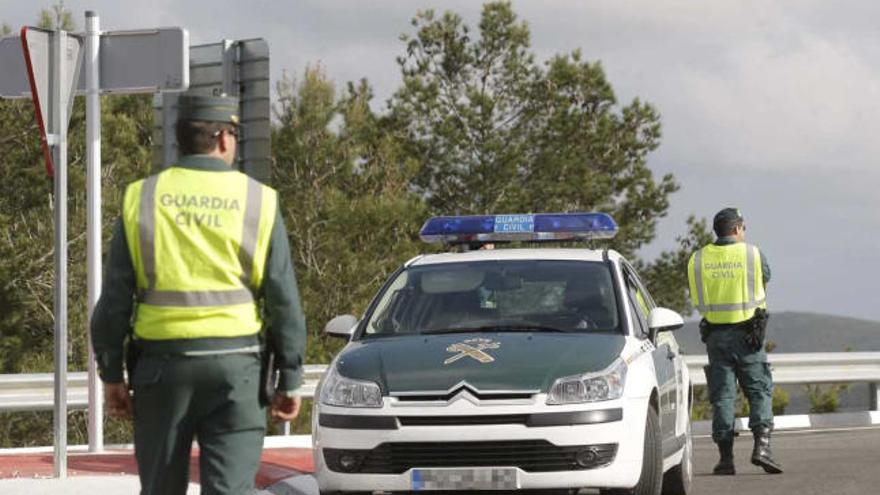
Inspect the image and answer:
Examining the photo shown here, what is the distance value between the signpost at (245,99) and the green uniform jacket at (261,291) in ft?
18.4

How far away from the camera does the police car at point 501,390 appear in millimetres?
9836

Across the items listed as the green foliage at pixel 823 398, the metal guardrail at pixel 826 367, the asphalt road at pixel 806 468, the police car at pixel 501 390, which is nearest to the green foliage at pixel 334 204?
the green foliage at pixel 823 398

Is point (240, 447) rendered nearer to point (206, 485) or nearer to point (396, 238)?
point (206, 485)

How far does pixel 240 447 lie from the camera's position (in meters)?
6.30

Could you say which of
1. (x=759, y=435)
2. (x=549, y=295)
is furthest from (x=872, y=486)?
(x=549, y=295)

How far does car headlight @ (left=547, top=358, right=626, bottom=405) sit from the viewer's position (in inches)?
392

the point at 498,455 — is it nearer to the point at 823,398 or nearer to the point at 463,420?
the point at 463,420

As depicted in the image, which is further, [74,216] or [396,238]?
[396,238]

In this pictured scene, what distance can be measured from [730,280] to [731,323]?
13.0 inches

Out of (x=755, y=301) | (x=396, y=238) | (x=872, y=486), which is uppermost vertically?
(x=755, y=301)

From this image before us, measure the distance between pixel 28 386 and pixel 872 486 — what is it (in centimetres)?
739

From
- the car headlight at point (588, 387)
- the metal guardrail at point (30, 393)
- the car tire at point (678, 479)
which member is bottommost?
the metal guardrail at point (30, 393)

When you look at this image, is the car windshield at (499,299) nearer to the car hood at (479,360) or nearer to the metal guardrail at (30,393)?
the car hood at (479,360)

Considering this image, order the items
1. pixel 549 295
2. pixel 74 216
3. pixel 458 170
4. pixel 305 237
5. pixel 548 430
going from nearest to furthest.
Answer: pixel 548 430 < pixel 549 295 < pixel 74 216 < pixel 305 237 < pixel 458 170
